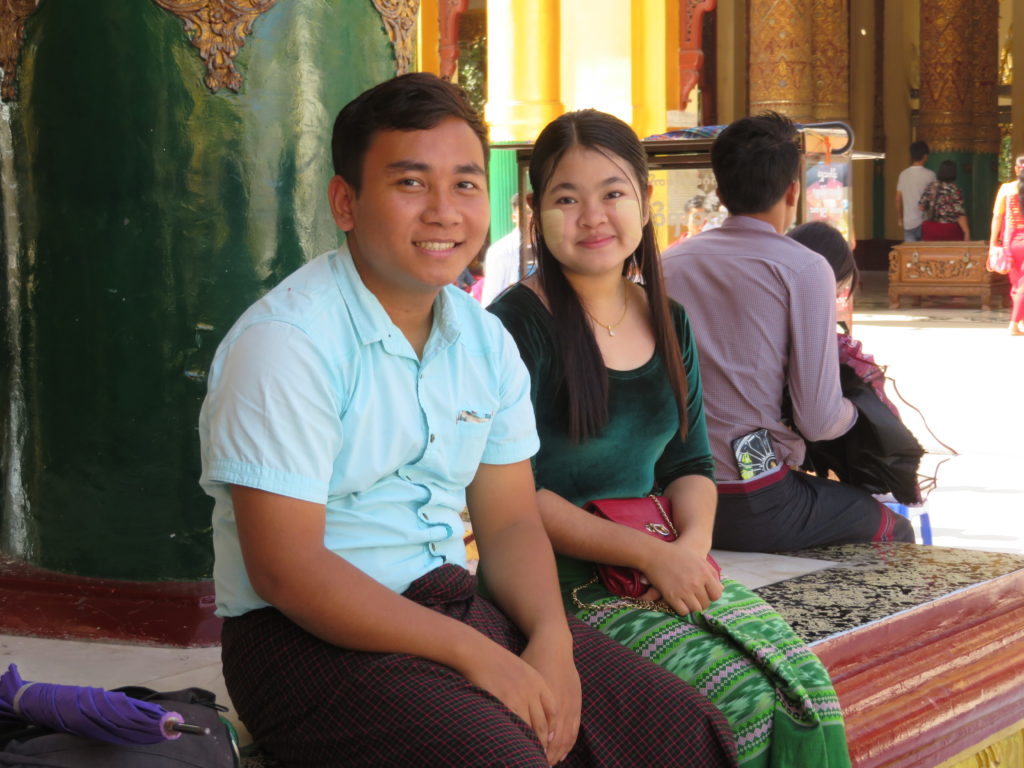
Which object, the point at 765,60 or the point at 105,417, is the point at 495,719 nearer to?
the point at 105,417

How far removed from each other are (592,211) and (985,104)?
62.3 ft

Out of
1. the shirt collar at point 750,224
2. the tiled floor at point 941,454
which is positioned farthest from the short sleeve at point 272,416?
the shirt collar at point 750,224

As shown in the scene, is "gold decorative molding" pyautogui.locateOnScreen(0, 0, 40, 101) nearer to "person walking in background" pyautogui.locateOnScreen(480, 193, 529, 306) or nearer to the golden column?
"person walking in background" pyautogui.locateOnScreen(480, 193, 529, 306)

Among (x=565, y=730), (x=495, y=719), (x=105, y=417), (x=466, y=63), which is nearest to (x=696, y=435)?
(x=565, y=730)

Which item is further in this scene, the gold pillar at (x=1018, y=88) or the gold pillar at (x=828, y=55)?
the gold pillar at (x=1018, y=88)

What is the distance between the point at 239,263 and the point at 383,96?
1067mm

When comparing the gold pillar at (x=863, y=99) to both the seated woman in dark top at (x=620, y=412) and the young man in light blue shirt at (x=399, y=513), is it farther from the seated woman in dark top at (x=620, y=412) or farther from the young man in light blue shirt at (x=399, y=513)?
the young man in light blue shirt at (x=399, y=513)

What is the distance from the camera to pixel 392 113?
1.92 metres

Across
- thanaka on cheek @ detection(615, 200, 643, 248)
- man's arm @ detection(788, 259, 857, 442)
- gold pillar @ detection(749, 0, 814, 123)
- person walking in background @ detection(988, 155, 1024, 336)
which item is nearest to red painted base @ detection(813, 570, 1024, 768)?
man's arm @ detection(788, 259, 857, 442)

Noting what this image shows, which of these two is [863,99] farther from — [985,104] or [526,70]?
[526,70]

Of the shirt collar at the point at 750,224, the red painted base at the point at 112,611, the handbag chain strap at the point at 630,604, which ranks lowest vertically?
the red painted base at the point at 112,611

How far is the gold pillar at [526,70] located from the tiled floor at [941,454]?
309cm

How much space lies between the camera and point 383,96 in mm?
1926

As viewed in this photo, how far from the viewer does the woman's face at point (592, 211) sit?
7.99 feet
